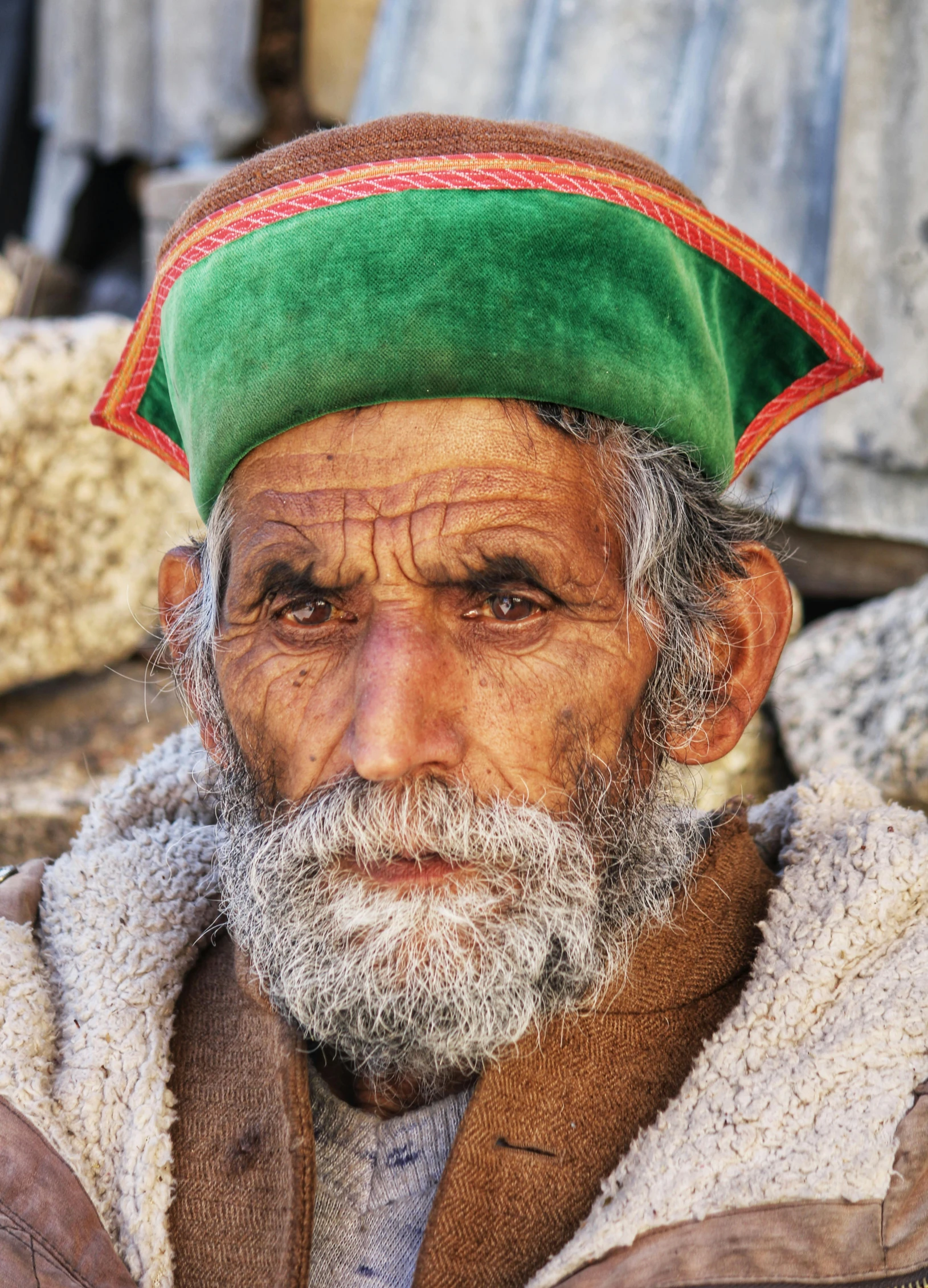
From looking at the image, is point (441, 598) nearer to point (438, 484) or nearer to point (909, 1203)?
point (438, 484)

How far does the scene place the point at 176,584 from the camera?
236 centimetres

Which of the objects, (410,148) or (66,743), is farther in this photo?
(66,743)

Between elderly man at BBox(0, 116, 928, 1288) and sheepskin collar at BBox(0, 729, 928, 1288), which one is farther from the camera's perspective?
elderly man at BBox(0, 116, 928, 1288)

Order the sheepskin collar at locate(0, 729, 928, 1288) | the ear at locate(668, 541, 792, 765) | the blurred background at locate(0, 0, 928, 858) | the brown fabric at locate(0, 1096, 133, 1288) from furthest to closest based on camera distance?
1. the blurred background at locate(0, 0, 928, 858)
2. the ear at locate(668, 541, 792, 765)
3. the brown fabric at locate(0, 1096, 133, 1288)
4. the sheepskin collar at locate(0, 729, 928, 1288)

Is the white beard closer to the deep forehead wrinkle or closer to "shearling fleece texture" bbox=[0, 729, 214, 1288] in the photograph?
"shearling fleece texture" bbox=[0, 729, 214, 1288]

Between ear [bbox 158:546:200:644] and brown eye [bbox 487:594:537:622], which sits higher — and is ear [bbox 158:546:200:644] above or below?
below

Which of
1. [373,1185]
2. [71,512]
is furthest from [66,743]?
[373,1185]

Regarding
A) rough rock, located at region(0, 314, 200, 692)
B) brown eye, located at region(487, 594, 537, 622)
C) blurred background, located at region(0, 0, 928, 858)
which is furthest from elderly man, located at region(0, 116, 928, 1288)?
rough rock, located at region(0, 314, 200, 692)

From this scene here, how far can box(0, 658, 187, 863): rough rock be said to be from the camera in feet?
10.9

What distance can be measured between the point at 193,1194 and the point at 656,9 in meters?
3.47

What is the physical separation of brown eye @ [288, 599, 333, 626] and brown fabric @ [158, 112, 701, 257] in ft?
2.04

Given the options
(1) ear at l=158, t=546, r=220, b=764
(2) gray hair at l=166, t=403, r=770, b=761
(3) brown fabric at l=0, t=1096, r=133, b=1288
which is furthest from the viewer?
(1) ear at l=158, t=546, r=220, b=764

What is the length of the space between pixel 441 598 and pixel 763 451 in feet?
6.11

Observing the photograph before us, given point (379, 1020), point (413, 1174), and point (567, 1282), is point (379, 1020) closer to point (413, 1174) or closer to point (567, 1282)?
point (413, 1174)
